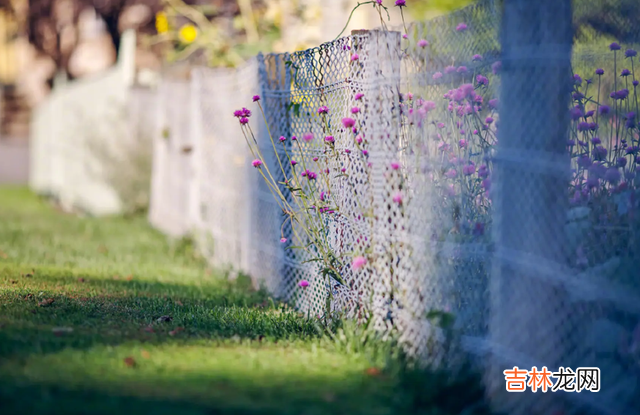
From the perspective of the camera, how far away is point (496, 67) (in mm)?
3234

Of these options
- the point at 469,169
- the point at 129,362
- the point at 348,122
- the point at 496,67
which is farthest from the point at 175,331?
the point at 496,67

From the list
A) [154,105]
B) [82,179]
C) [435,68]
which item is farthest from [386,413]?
[82,179]

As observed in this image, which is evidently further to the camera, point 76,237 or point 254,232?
point 76,237

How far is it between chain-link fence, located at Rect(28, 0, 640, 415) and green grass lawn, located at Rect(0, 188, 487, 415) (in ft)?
0.92

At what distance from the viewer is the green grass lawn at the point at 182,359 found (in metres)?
2.92

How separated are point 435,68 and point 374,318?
1.27 m

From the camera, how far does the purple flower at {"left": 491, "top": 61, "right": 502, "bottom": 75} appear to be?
3208mm

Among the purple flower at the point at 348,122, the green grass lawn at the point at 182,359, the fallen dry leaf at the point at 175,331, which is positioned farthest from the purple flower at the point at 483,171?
the fallen dry leaf at the point at 175,331

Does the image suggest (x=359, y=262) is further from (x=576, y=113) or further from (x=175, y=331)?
(x=576, y=113)

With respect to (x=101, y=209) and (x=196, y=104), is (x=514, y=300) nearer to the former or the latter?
(x=196, y=104)

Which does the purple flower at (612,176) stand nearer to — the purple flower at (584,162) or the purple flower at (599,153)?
the purple flower at (584,162)

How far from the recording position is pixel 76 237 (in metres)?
8.70

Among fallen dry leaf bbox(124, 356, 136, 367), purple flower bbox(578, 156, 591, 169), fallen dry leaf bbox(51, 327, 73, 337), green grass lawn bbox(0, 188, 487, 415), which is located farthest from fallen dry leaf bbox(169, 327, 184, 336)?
purple flower bbox(578, 156, 591, 169)

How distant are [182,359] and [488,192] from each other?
1559 mm
